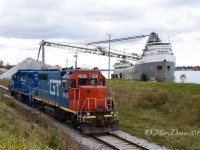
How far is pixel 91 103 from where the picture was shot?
55.6 ft

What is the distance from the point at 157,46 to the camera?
58.4m

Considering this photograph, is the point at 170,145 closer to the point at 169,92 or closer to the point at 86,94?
the point at 86,94

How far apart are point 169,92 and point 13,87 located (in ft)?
69.2

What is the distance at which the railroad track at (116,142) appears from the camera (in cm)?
1340

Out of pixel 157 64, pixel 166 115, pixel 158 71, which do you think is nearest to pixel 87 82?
pixel 166 115

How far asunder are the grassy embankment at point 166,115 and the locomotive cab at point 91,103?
155cm

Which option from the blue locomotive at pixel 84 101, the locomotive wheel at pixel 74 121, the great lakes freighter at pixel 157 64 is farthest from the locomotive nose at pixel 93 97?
the great lakes freighter at pixel 157 64

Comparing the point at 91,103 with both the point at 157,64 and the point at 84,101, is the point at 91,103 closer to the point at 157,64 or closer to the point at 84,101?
the point at 84,101

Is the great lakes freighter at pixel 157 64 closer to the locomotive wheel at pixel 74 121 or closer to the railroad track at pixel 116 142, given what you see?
the locomotive wheel at pixel 74 121

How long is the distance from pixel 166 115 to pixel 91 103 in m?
5.94

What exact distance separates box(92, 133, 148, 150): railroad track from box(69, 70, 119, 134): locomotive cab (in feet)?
1.53

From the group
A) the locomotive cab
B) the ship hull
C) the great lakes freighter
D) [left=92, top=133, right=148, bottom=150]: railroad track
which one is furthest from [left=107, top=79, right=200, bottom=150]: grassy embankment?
the great lakes freighter

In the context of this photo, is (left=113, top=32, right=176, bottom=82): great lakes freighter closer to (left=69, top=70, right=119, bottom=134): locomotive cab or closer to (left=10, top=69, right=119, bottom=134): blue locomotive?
(left=10, top=69, right=119, bottom=134): blue locomotive

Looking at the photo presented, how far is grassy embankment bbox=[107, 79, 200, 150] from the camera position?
14648 mm
